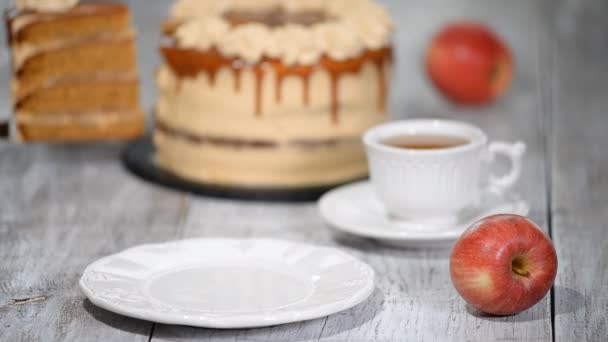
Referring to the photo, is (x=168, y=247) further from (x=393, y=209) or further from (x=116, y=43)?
(x=116, y=43)

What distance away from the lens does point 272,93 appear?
6.49 ft

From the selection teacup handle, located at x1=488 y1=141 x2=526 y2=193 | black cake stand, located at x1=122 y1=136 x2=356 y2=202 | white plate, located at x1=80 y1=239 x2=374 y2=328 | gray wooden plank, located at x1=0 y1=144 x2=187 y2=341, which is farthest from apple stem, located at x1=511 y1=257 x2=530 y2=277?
black cake stand, located at x1=122 y1=136 x2=356 y2=202

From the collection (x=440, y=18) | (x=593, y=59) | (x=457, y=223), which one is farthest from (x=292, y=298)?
(x=440, y=18)

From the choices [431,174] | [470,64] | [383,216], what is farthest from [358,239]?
[470,64]

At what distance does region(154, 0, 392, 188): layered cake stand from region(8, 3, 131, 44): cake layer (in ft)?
0.33

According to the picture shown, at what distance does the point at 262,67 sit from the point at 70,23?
380 mm

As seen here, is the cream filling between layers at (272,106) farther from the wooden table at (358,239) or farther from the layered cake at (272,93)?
the wooden table at (358,239)

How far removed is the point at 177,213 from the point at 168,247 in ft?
1.01

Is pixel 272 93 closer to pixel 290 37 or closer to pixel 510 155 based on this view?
pixel 290 37

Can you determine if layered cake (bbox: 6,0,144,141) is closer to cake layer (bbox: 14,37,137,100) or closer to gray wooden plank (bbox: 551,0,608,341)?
cake layer (bbox: 14,37,137,100)

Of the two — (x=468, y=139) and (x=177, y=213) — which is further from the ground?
(x=468, y=139)

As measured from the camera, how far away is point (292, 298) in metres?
1.47

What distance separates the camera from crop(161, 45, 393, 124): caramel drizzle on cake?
6.43 feet

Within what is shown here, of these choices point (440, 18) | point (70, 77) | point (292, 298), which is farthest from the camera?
point (440, 18)
